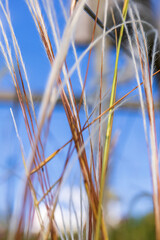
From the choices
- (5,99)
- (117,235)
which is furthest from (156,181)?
(5,99)

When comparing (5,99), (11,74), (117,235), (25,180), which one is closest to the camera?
(25,180)

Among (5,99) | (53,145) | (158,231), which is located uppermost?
(5,99)

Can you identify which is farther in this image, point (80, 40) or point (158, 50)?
point (80, 40)

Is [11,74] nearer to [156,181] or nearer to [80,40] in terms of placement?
[156,181]

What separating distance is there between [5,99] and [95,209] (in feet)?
4.55

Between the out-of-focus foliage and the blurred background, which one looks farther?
the out-of-focus foliage

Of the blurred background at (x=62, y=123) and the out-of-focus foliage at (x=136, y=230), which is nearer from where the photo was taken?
the blurred background at (x=62, y=123)

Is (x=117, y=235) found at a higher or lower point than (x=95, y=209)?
higher

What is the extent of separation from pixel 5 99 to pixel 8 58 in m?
1.28

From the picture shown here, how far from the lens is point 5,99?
155 centimetres

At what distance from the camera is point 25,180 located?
153 mm

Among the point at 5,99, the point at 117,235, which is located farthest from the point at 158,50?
the point at 5,99

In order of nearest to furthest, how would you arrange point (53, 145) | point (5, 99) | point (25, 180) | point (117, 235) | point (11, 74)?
point (25, 180) < point (11, 74) < point (53, 145) < point (117, 235) < point (5, 99)

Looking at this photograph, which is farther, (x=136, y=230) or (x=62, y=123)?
(x=136, y=230)
